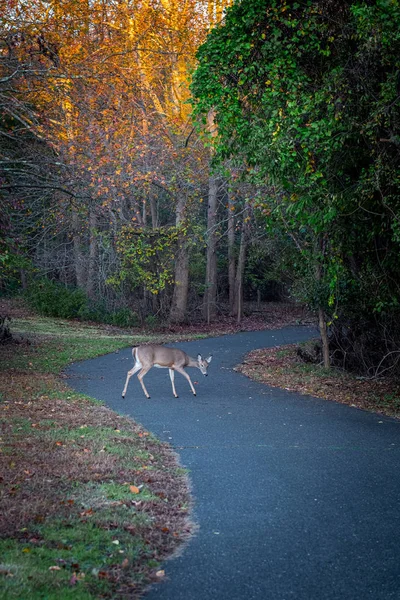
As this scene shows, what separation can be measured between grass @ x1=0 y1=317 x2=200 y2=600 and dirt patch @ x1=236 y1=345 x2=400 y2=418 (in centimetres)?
523

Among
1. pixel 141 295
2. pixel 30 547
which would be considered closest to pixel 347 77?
pixel 30 547

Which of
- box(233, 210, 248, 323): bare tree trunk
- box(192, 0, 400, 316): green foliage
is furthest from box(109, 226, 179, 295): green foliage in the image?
box(192, 0, 400, 316): green foliage

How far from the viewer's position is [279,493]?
7461 mm

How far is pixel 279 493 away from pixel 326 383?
28.3 feet

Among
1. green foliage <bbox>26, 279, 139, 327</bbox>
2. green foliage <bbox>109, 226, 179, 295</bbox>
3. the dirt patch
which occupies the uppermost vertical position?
green foliage <bbox>109, 226, 179, 295</bbox>

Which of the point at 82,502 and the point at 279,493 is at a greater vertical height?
the point at 82,502

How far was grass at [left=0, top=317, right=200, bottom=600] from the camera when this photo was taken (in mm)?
4844

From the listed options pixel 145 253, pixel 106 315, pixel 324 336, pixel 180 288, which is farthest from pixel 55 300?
pixel 324 336

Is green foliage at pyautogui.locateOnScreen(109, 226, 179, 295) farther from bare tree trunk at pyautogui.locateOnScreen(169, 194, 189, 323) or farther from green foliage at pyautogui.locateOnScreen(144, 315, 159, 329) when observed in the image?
green foliage at pyautogui.locateOnScreen(144, 315, 159, 329)

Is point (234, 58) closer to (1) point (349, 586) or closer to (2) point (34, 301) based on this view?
(1) point (349, 586)

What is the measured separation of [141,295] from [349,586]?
30496 mm

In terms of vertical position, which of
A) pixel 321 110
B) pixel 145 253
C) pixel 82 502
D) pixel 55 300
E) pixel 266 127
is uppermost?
pixel 321 110

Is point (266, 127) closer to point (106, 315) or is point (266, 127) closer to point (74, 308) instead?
point (106, 315)

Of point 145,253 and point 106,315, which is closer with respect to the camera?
point 145,253
